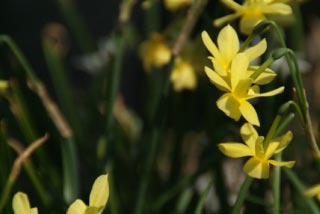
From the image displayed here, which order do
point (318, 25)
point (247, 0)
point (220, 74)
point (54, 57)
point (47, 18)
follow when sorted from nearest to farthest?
point (220, 74) < point (247, 0) < point (54, 57) < point (318, 25) < point (47, 18)

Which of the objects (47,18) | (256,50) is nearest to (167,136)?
(256,50)

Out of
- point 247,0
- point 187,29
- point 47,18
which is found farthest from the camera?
point 47,18

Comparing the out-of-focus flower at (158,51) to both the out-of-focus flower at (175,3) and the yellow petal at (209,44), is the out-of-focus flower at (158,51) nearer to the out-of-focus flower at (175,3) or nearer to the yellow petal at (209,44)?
the out-of-focus flower at (175,3)

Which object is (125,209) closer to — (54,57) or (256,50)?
(54,57)

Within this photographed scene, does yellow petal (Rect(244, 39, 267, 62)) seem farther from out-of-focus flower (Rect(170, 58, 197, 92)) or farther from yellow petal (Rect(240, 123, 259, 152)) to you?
out-of-focus flower (Rect(170, 58, 197, 92))

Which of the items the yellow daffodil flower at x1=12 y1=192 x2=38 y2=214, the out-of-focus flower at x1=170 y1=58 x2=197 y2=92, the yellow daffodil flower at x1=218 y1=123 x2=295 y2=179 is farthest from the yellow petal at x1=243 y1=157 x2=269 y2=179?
the out-of-focus flower at x1=170 y1=58 x2=197 y2=92

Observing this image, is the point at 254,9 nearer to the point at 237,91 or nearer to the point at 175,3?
the point at 237,91
